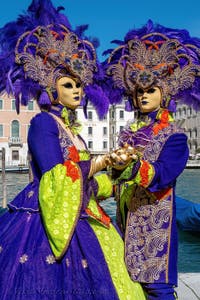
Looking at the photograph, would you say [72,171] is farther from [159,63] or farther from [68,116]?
[159,63]

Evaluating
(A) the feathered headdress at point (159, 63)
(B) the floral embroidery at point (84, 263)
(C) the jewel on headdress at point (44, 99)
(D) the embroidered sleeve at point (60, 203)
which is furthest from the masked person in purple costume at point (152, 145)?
(C) the jewel on headdress at point (44, 99)

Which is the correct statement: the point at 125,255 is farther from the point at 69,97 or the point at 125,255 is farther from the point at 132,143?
the point at 69,97

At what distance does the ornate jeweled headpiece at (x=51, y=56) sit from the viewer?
233 cm

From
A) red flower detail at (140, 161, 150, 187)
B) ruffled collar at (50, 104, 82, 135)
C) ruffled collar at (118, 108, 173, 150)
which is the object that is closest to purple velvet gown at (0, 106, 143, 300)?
ruffled collar at (50, 104, 82, 135)

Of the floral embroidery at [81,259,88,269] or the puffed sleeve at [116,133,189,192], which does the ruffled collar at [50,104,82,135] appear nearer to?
the puffed sleeve at [116,133,189,192]

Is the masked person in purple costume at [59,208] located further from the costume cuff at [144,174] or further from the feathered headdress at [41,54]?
the costume cuff at [144,174]

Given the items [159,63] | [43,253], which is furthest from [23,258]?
[159,63]

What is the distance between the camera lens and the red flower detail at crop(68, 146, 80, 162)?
216 cm

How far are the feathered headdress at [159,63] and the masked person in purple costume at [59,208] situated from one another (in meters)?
0.25

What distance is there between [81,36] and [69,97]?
492 mm

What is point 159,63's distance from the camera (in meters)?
2.47

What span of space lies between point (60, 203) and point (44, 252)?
0.23 meters

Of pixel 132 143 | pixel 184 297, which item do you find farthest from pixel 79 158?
pixel 184 297

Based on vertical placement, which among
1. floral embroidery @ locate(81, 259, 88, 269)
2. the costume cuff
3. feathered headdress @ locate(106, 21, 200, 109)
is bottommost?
floral embroidery @ locate(81, 259, 88, 269)
